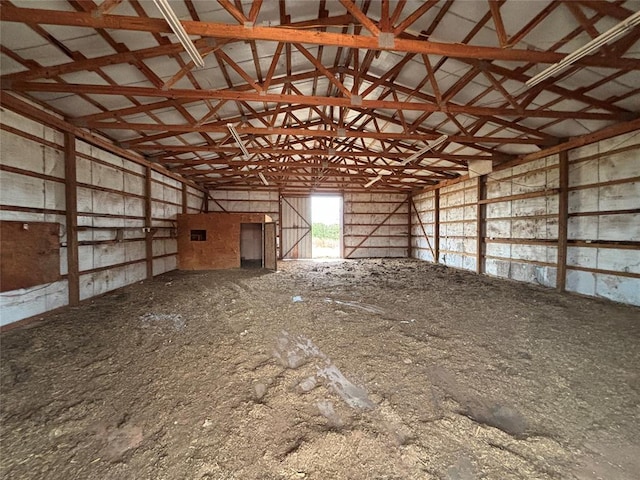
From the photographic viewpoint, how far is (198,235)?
8945mm

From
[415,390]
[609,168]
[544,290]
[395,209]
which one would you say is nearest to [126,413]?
[415,390]

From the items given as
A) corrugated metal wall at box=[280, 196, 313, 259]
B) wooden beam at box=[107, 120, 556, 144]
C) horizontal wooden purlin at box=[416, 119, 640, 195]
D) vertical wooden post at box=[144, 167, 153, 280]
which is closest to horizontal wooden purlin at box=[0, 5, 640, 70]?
horizontal wooden purlin at box=[416, 119, 640, 195]

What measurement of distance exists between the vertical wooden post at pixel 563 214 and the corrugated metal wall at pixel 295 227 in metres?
9.24

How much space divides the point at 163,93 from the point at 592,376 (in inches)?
238

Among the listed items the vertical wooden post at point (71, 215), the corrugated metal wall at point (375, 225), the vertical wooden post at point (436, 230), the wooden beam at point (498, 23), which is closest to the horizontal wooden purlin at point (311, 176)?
the vertical wooden post at point (436, 230)

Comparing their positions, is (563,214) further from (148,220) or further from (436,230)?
(148,220)

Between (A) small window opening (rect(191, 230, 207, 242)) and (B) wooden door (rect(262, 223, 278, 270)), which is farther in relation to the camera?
(B) wooden door (rect(262, 223, 278, 270))

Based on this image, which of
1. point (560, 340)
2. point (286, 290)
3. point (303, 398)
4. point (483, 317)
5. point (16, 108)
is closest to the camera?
point (303, 398)

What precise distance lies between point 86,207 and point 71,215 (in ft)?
1.94

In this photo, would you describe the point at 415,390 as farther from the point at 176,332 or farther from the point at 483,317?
the point at 176,332

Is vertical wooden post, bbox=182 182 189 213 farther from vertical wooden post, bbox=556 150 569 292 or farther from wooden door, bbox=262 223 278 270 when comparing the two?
vertical wooden post, bbox=556 150 569 292

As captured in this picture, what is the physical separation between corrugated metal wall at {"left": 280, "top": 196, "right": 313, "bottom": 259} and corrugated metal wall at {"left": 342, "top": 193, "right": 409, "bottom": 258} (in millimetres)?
1875

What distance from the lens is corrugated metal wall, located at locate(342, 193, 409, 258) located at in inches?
504

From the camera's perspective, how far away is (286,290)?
5.82 metres
